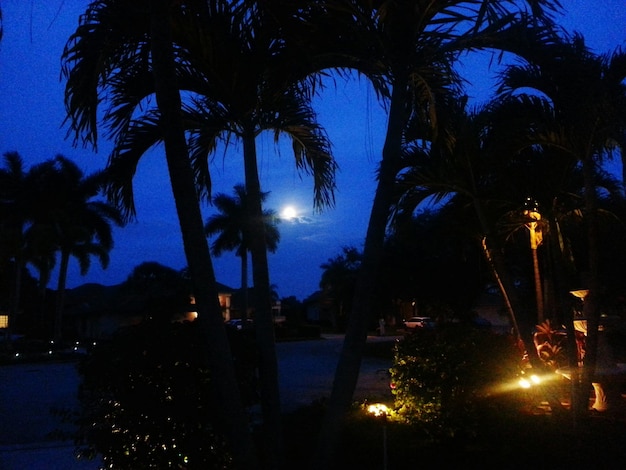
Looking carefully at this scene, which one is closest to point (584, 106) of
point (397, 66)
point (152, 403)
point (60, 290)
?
point (397, 66)

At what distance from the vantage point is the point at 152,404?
190 inches

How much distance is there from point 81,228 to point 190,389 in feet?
113

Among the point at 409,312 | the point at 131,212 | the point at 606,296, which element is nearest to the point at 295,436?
the point at 131,212

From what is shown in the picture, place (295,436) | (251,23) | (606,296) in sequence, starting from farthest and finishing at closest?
1. (606,296)
2. (295,436)
3. (251,23)

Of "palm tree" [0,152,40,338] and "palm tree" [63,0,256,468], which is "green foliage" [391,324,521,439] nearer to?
"palm tree" [63,0,256,468]

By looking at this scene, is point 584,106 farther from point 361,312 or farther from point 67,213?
point 67,213

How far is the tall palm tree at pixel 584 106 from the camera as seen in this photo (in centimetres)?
666

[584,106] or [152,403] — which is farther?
[584,106]

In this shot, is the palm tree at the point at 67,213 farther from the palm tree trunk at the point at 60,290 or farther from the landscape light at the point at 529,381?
the landscape light at the point at 529,381

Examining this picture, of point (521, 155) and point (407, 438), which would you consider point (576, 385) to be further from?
point (521, 155)

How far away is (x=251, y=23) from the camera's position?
5828 millimetres

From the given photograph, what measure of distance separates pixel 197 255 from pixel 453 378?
11.4 feet

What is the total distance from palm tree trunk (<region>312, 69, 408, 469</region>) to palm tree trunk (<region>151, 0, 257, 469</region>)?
795mm

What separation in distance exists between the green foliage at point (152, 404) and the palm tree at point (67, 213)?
32555mm
